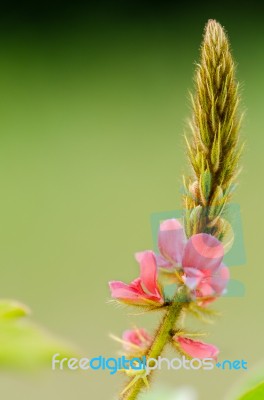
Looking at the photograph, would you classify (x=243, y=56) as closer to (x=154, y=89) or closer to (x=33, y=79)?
(x=154, y=89)

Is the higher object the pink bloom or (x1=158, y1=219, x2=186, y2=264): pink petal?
(x1=158, y1=219, x2=186, y2=264): pink petal

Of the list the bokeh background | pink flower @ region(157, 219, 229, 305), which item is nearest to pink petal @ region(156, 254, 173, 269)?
pink flower @ region(157, 219, 229, 305)

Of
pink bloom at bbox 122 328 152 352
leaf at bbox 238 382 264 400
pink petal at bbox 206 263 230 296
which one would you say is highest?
pink petal at bbox 206 263 230 296

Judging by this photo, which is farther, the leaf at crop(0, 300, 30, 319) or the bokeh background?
the bokeh background

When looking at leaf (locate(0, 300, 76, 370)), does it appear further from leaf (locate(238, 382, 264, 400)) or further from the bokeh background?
the bokeh background

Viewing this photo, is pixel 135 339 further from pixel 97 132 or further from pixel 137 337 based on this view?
pixel 97 132

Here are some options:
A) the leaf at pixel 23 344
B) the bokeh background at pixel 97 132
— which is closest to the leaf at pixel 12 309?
the leaf at pixel 23 344

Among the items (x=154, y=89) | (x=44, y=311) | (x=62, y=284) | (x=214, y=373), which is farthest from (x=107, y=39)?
(x=214, y=373)
